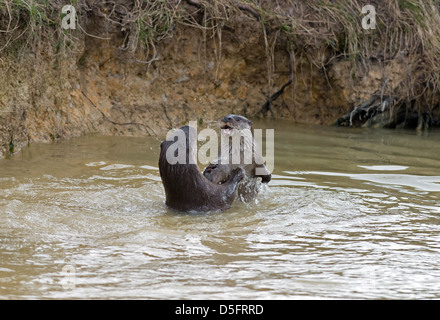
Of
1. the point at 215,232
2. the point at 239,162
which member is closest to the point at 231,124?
the point at 239,162

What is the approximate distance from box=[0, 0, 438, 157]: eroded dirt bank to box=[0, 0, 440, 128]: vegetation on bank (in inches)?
0.6

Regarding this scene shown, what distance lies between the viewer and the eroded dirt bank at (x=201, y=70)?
5.70 meters

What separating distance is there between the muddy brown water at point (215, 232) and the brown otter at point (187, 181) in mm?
76

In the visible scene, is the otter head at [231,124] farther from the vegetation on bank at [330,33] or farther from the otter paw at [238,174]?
the vegetation on bank at [330,33]

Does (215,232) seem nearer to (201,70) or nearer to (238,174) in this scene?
(238,174)

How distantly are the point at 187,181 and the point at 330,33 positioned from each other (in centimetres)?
398

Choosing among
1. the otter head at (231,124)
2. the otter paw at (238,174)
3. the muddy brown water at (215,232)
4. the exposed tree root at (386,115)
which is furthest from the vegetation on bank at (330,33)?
the otter paw at (238,174)

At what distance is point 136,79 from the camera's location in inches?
262

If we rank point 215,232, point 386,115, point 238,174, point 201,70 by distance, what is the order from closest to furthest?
point 215,232 < point 238,174 < point 201,70 < point 386,115

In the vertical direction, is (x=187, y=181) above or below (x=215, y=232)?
above

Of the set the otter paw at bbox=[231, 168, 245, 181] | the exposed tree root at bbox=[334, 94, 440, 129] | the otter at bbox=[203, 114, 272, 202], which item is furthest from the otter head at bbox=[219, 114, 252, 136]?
the exposed tree root at bbox=[334, 94, 440, 129]

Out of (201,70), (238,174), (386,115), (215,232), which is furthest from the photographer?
(386,115)

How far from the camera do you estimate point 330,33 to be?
7051mm
